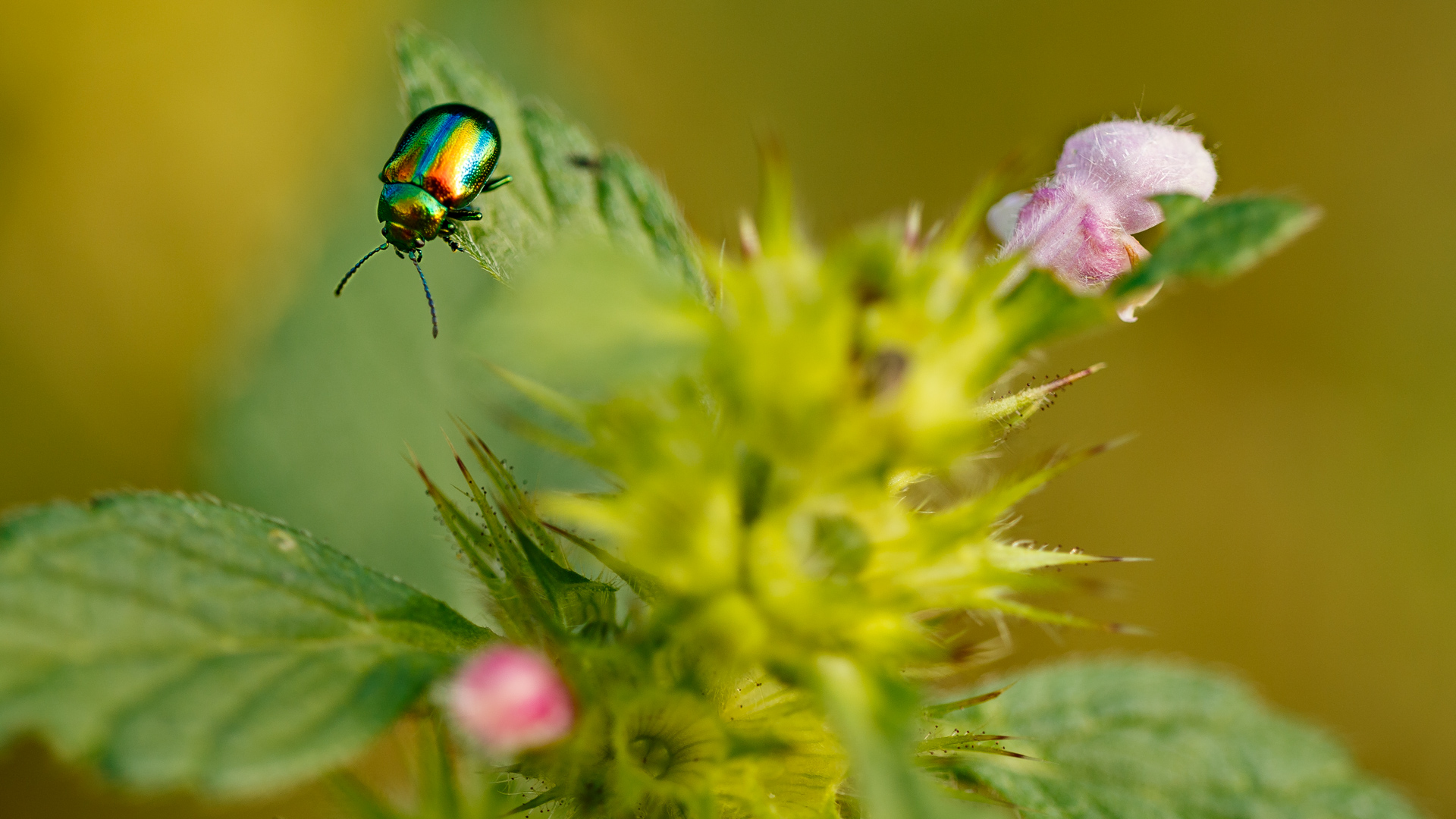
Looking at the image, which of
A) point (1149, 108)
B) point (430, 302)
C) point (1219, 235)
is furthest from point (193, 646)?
point (1149, 108)

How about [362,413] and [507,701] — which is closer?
[507,701]

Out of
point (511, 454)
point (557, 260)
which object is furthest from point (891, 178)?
point (557, 260)

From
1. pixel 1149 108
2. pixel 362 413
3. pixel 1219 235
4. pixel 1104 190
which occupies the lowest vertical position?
pixel 1219 235

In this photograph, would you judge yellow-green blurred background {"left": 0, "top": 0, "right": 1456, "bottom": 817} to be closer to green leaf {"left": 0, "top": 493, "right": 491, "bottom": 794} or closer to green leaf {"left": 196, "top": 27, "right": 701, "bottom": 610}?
green leaf {"left": 196, "top": 27, "right": 701, "bottom": 610}

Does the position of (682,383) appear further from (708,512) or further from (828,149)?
(828,149)

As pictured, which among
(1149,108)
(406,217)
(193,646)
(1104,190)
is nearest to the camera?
(193,646)

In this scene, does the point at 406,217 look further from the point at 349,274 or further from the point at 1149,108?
the point at 1149,108

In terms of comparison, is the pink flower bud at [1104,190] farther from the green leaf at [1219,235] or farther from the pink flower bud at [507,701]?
the pink flower bud at [507,701]
